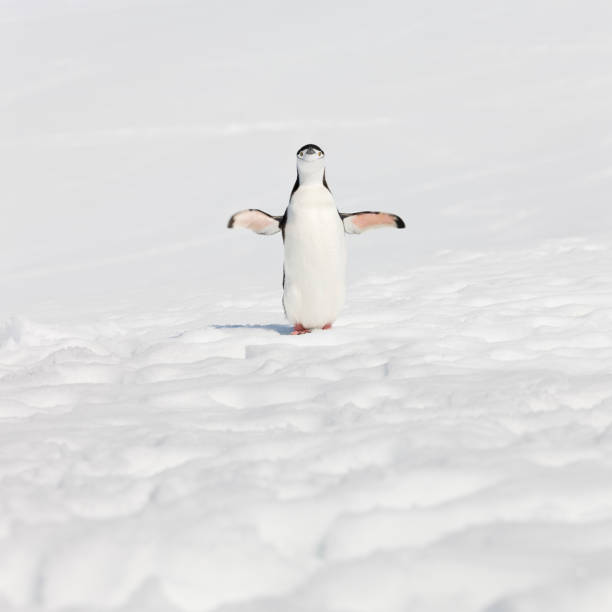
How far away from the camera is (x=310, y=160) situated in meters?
5.55

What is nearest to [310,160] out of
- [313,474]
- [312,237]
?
[312,237]

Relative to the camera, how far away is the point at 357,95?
26859mm

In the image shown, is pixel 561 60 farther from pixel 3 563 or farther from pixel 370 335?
pixel 3 563

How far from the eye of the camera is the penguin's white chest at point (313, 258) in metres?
5.62

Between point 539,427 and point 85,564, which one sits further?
point 539,427

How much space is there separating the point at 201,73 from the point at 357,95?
6.46m

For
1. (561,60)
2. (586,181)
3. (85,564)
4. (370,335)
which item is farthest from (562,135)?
(85,564)

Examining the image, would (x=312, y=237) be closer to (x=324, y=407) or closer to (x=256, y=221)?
(x=256, y=221)

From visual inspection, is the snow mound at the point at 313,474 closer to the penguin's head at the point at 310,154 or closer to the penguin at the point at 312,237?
the penguin at the point at 312,237

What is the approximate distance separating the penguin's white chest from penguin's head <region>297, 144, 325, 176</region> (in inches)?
4.2

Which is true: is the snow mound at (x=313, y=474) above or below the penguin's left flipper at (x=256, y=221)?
below

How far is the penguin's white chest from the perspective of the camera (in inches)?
221

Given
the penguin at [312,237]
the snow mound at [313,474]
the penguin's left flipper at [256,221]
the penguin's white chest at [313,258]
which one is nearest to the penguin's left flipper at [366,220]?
the penguin at [312,237]

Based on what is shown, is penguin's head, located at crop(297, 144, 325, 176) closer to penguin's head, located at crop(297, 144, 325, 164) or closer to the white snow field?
penguin's head, located at crop(297, 144, 325, 164)
